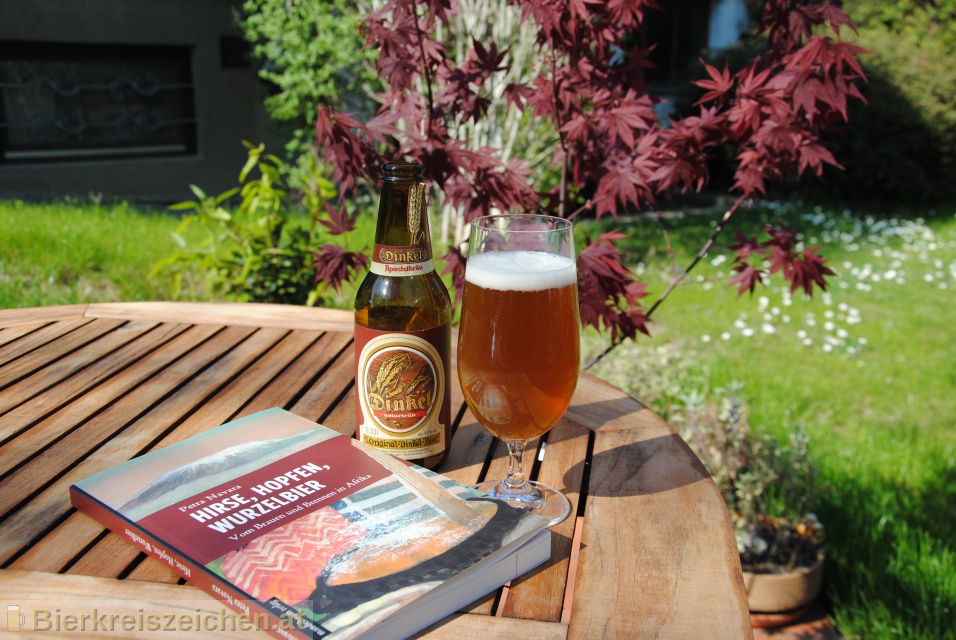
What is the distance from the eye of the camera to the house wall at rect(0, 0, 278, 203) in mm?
6500

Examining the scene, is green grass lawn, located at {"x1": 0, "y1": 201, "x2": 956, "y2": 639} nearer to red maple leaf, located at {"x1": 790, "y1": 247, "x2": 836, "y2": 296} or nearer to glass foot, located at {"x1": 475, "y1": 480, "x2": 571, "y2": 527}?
red maple leaf, located at {"x1": 790, "y1": 247, "x2": 836, "y2": 296}

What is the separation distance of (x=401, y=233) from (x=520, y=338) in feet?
0.86

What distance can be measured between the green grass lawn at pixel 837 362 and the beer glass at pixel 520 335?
1.32 meters

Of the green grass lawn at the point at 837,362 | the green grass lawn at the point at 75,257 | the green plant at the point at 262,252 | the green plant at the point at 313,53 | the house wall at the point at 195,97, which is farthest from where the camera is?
the house wall at the point at 195,97

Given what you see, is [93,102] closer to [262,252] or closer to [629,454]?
[262,252]

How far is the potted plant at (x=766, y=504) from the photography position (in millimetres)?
2299

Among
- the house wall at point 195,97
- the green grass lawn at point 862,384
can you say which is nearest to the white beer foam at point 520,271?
the green grass lawn at point 862,384

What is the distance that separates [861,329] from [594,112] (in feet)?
10.5

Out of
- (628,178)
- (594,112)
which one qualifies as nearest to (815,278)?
(628,178)

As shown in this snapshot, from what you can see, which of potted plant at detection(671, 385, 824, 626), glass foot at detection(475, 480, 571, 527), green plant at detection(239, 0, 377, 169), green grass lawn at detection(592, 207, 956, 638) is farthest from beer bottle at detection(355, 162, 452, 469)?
green plant at detection(239, 0, 377, 169)

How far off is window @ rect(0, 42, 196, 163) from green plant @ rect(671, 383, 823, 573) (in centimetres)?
603

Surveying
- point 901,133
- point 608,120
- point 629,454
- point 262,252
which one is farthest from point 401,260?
point 901,133

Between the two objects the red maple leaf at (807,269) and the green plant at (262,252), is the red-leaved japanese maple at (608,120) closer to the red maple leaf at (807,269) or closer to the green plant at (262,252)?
the red maple leaf at (807,269)

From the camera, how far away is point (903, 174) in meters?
8.60
